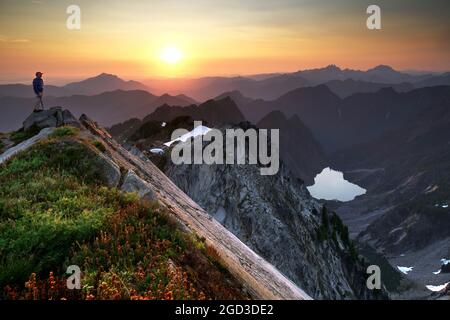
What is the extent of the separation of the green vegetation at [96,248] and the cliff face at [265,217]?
5218cm

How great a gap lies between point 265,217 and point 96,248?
60719 mm

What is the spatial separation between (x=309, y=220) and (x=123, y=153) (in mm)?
71062

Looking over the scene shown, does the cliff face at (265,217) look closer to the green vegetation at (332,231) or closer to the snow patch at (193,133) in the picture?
the green vegetation at (332,231)

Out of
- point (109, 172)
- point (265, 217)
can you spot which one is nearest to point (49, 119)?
point (109, 172)

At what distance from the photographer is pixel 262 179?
78.1 metres

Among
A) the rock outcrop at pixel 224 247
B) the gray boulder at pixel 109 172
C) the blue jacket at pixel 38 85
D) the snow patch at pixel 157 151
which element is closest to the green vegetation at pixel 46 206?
the gray boulder at pixel 109 172

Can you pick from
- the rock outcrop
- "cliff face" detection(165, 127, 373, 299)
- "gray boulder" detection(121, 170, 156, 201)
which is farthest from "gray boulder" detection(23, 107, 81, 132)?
"cliff face" detection(165, 127, 373, 299)

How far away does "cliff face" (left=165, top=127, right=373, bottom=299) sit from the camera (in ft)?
217

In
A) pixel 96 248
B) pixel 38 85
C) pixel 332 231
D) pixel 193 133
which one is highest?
pixel 38 85

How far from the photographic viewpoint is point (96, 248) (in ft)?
31.5

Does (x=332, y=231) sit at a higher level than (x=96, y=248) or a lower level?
lower

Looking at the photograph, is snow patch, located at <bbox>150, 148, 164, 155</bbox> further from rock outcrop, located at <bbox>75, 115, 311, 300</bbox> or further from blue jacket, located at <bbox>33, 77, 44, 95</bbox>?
blue jacket, located at <bbox>33, 77, 44, 95</bbox>

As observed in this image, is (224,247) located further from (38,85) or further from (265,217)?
(265,217)
